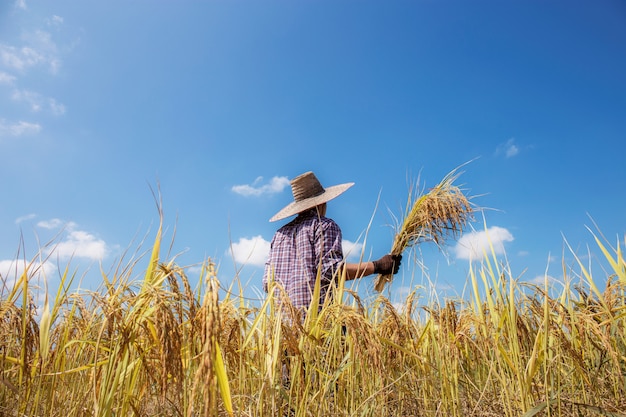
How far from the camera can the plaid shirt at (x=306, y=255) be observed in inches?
140

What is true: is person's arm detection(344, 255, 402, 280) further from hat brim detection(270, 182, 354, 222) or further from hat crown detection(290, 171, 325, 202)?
hat crown detection(290, 171, 325, 202)

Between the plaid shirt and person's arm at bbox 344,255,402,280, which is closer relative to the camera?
the plaid shirt

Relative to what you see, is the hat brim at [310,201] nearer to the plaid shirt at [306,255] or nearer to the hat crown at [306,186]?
the hat crown at [306,186]

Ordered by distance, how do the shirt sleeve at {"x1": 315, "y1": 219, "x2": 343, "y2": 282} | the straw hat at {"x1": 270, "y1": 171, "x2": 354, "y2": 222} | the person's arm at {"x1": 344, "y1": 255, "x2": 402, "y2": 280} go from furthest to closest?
the straw hat at {"x1": 270, "y1": 171, "x2": 354, "y2": 222} → the person's arm at {"x1": 344, "y1": 255, "x2": 402, "y2": 280} → the shirt sleeve at {"x1": 315, "y1": 219, "x2": 343, "y2": 282}

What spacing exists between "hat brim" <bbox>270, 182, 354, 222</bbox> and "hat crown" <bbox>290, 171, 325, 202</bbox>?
0.21 ft

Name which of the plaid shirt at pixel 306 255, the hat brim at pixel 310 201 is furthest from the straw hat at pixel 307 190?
the plaid shirt at pixel 306 255

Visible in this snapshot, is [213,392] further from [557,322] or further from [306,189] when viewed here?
[306,189]

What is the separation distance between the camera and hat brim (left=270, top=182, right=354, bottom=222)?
418cm

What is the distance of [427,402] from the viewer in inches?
95.0

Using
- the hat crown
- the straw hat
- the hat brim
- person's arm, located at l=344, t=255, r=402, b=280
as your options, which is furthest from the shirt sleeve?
the hat crown

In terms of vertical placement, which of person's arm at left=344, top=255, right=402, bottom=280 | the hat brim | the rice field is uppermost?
the hat brim

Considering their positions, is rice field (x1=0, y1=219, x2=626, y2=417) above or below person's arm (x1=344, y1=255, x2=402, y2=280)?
below

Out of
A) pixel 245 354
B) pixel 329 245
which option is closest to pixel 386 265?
pixel 329 245

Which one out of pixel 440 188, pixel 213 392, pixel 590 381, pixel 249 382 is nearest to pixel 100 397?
pixel 213 392
